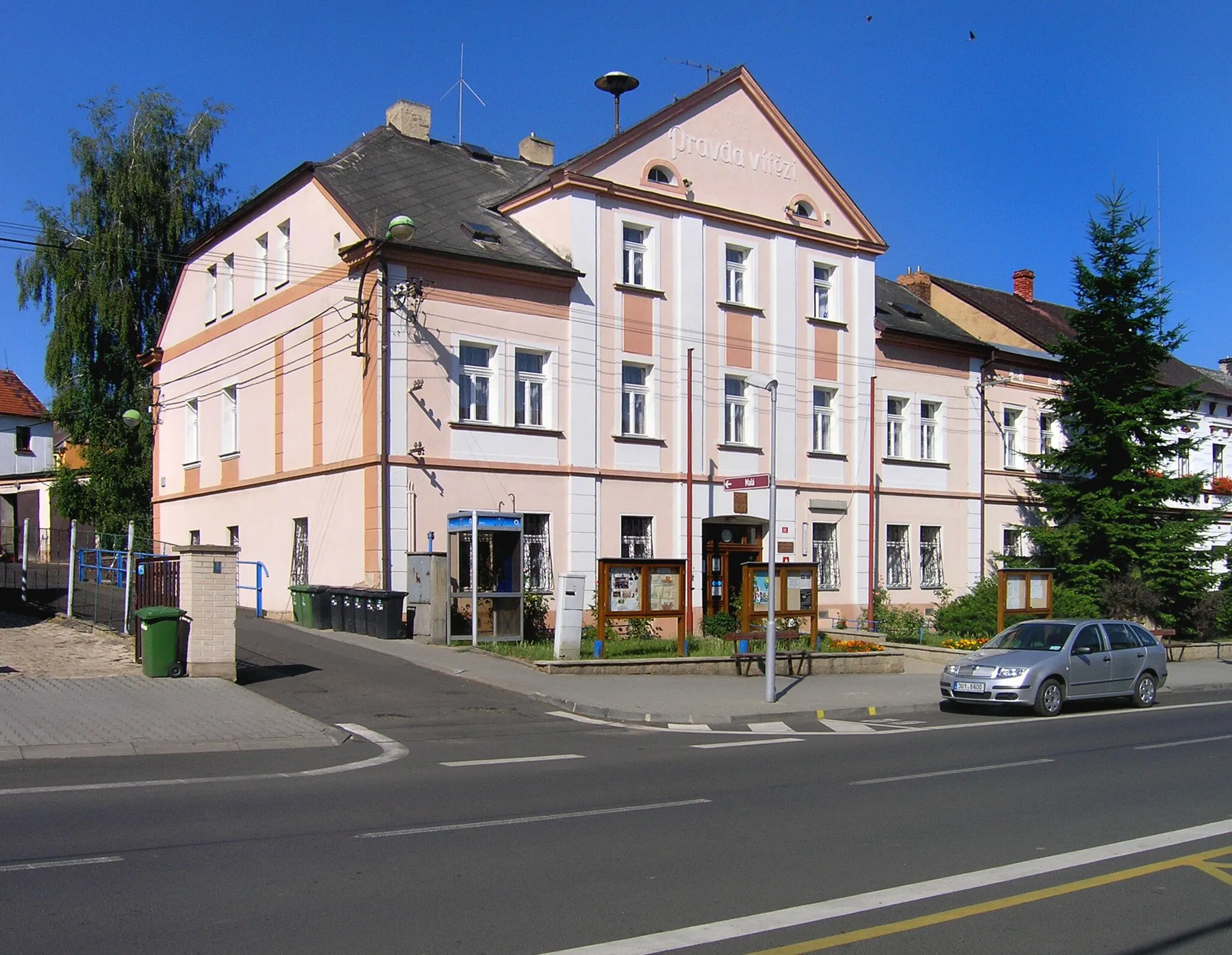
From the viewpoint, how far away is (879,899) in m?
6.80

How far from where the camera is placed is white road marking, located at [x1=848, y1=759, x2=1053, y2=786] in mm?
11195

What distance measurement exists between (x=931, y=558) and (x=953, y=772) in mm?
23401

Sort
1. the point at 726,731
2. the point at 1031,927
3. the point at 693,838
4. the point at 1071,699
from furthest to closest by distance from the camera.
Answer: the point at 1071,699, the point at 726,731, the point at 693,838, the point at 1031,927

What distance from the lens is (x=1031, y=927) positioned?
6.33 m

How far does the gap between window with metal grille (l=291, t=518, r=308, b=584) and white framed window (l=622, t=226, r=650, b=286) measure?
9.76 meters

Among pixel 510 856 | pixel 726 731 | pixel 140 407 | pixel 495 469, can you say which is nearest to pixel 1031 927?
pixel 510 856

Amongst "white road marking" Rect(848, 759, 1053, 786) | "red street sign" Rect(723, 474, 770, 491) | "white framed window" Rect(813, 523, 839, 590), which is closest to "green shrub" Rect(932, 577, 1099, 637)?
"white framed window" Rect(813, 523, 839, 590)

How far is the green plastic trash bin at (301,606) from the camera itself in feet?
82.2

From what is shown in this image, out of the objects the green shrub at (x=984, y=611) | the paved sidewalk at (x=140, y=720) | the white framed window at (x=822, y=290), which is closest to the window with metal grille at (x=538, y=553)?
the green shrub at (x=984, y=611)

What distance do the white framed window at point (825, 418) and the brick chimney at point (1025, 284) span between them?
18518 mm

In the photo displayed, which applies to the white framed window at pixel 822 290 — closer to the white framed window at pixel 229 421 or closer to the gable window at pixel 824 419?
the gable window at pixel 824 419

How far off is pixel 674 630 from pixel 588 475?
435cm

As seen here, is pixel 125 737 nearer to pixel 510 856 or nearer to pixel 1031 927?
pixel 510 856

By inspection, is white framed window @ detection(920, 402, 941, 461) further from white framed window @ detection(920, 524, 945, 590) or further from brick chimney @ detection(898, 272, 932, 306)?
brick chimney @ detection(898, 272, 932, 306)
